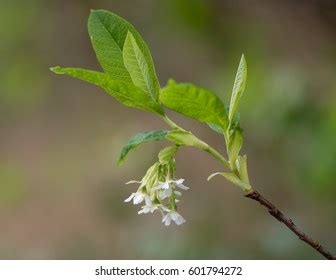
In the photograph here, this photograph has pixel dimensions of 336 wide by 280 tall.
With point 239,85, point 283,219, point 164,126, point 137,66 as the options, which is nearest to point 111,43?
point 137,66

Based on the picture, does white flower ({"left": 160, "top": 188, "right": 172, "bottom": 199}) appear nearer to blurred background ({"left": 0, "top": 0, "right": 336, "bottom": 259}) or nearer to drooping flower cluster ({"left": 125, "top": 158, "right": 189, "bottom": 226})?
drooping flower cluster ({"left": 125, "top": 158, "right": 189, "bottom": 226})

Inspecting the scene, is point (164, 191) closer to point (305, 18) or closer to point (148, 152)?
point (148, 152)

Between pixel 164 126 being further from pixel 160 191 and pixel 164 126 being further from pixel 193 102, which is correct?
pixel 193 102

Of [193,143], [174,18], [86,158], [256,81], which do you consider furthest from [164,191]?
[86,158]

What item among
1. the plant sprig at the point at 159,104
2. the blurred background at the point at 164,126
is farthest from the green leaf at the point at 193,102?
the blurred background at the point at 164,126

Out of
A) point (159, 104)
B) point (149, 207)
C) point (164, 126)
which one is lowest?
point (164, 126)

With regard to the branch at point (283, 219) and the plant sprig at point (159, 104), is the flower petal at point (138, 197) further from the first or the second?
the branch at point (283, 219)

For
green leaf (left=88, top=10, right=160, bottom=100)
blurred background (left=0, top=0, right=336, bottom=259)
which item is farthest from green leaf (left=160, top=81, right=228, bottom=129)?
blurred background (left=0, top=0, right=336, bottom=259)
